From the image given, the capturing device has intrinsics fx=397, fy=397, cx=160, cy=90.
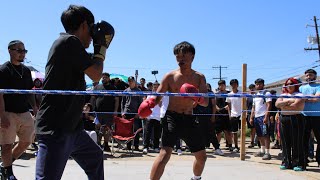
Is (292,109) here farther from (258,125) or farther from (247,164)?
(258,125)

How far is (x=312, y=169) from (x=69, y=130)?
5162 mm

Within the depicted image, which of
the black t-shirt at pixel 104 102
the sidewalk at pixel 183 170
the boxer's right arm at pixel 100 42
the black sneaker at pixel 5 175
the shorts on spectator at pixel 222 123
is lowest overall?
the sidewalk at pixel 183 170

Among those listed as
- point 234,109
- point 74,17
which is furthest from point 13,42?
point 234,109

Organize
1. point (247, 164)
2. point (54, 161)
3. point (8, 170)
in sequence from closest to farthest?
1. point (54, 161)
2. point (8, 170)
3. point (247, 164)

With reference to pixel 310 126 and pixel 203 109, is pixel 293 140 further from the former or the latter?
pixel 203 109

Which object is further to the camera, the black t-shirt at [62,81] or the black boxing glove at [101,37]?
the black boxing glove at [101,37]

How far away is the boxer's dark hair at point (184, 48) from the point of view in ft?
14.4

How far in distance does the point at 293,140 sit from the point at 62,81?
4772 mm

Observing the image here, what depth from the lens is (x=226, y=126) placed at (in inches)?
380

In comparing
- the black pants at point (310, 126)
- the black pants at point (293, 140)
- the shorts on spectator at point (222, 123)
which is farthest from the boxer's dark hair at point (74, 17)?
the shorts on spectator at point (222, 123)

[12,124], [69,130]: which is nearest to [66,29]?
[69,130]

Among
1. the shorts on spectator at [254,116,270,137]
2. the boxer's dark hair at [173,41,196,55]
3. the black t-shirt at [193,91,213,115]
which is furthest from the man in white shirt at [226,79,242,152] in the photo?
the boxer's dark hair at [173,41,196,55]

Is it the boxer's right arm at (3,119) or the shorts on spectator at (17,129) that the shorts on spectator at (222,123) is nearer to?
the shorts on spectator at (17,129)

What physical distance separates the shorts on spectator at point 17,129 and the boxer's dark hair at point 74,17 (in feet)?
7.61
